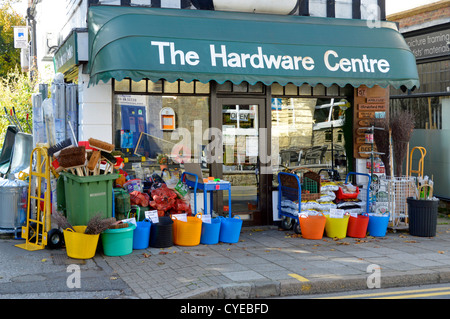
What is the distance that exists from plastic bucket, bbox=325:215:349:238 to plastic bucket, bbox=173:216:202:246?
2.40m

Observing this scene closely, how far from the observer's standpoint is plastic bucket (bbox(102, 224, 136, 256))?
302 inches

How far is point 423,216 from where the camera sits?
9.45 meters

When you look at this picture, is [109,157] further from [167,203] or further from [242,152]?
[242,152]

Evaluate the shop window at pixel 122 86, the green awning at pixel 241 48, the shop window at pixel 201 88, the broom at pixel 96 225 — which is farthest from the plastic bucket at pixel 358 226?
the shop window at pixel 122 86

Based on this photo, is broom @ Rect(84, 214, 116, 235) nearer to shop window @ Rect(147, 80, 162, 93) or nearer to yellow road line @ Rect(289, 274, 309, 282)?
yellow road line @ Rect(289, 274, 309, 282)

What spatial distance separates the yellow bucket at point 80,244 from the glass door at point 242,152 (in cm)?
316

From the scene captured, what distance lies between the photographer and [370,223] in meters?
9.55

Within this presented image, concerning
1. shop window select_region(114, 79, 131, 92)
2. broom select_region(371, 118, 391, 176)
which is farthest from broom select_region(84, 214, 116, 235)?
broom select_region(371, 118, 391, 176)

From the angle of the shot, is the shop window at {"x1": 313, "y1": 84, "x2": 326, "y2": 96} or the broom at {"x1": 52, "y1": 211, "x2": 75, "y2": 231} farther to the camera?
the shop window at {"x1": 313, "y1": 84, "x2": 326, "y2": 96}

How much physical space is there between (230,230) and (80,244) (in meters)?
2.51

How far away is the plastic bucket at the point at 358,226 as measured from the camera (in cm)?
930

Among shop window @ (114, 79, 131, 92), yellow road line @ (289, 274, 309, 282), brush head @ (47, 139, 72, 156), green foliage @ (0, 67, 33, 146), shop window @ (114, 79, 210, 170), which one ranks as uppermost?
green foliage @ (0, 67, 33, 146)

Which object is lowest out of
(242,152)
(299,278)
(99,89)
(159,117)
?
(299,278)

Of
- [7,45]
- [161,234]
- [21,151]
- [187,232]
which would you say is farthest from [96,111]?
[7,45]
